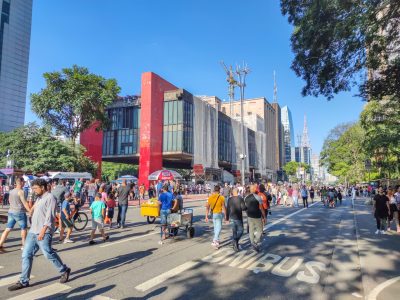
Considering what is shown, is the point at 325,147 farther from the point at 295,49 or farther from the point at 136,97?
the point at 295,49

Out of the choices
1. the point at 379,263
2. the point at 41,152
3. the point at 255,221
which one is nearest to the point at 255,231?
the point at 255,221

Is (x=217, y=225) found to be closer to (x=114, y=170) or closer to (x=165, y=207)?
(x=165, y=207)

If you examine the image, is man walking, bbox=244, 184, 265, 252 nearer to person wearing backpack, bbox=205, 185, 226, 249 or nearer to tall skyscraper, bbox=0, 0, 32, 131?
person wearing backpack, bbox=205, 185, 226, 249

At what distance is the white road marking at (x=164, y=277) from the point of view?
5.39m

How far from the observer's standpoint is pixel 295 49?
11.7 metres

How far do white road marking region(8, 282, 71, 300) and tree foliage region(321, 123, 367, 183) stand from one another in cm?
5938

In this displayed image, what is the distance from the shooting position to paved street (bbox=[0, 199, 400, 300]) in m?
5.24

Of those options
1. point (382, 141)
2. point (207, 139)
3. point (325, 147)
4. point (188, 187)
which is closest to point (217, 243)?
point (382, 141)

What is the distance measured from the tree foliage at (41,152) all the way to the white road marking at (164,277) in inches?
1129

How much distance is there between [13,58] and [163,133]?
10368 centimetres

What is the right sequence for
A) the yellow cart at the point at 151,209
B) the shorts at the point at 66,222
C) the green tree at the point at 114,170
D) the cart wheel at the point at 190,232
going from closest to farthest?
the shorts at the point at 66,222 < the cart wheel at the point at 190,232 < the yellow cart at the point at 151,209 < the green tree at the point at 114,170

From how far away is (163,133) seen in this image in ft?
160

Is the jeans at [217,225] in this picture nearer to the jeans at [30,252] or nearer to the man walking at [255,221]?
the man walking at [255,221]

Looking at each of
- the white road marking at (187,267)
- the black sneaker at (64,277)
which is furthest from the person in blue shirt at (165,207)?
the black sneaker at (64,277)
